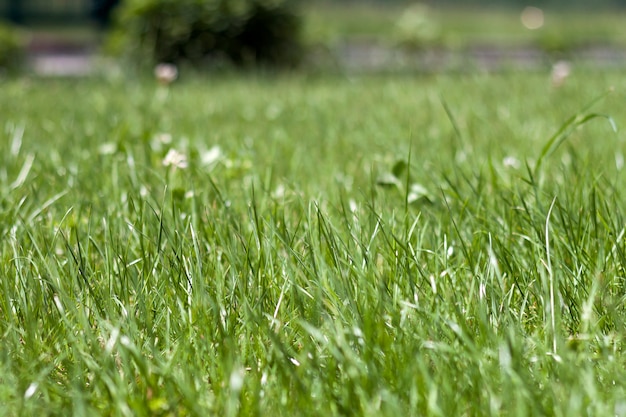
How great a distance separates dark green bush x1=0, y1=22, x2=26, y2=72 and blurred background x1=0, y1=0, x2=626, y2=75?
18 millimetres

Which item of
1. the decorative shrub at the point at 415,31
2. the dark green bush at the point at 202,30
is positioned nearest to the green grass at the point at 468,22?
the decorative shrub at the point at 415,31

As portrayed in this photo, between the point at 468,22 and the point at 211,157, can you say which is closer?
the point at 211,157

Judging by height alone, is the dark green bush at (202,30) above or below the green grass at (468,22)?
above

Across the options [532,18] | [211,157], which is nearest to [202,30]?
[211,157]

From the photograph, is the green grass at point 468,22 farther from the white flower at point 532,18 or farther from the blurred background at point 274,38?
the white flower at point 532,18

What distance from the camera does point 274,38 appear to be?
10.5 m

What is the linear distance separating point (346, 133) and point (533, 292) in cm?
285

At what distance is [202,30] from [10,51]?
300 centimetres

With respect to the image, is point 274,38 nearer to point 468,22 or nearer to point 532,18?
point 532,18

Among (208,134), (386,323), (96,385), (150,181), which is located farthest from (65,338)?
(208,134)

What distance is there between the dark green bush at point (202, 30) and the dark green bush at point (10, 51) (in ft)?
5.67

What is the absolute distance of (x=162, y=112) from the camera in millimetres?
5535

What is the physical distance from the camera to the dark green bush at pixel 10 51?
10.7 metres

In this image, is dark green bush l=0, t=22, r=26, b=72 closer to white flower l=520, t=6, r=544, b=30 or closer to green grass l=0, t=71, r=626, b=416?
green grass l=0, t=71, r=626, b=416
